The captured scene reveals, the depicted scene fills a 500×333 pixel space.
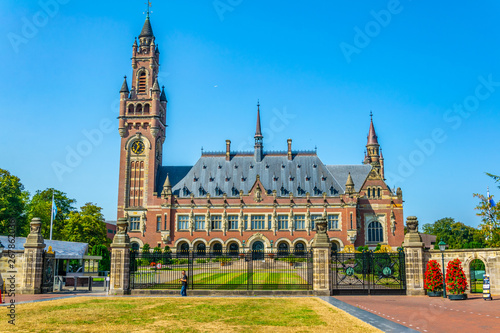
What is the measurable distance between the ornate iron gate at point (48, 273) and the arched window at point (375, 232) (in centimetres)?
5243

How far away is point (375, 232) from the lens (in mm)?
70625

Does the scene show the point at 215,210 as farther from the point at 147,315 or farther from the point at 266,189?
the point at 147,315

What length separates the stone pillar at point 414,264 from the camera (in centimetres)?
2494

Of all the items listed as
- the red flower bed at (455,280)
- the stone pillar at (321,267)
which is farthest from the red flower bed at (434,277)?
the stone pillar at (321,267)

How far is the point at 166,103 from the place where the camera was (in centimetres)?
7956

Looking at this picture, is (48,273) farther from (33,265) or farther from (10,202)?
(10,202)

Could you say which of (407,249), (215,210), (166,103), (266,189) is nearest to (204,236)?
(215,210)

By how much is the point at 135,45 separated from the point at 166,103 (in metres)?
10.8

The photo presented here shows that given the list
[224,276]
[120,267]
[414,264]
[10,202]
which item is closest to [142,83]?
[10,202]

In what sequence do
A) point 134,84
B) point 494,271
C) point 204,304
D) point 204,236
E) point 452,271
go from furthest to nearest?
point 134,84 < point 204,236 < point 494,271 < point 452,271 < point 204,304

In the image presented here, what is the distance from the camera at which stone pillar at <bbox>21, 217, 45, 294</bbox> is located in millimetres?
25844

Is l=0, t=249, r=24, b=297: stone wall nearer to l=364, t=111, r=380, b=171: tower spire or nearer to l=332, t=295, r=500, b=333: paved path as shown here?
l=332, t=295, r=500, b=333: paved path

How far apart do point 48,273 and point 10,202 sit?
109 feet

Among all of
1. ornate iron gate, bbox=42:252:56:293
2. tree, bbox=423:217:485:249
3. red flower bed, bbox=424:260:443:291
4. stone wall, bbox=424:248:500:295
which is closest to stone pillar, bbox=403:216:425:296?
red flower bed, bbox=424:260:443:291
